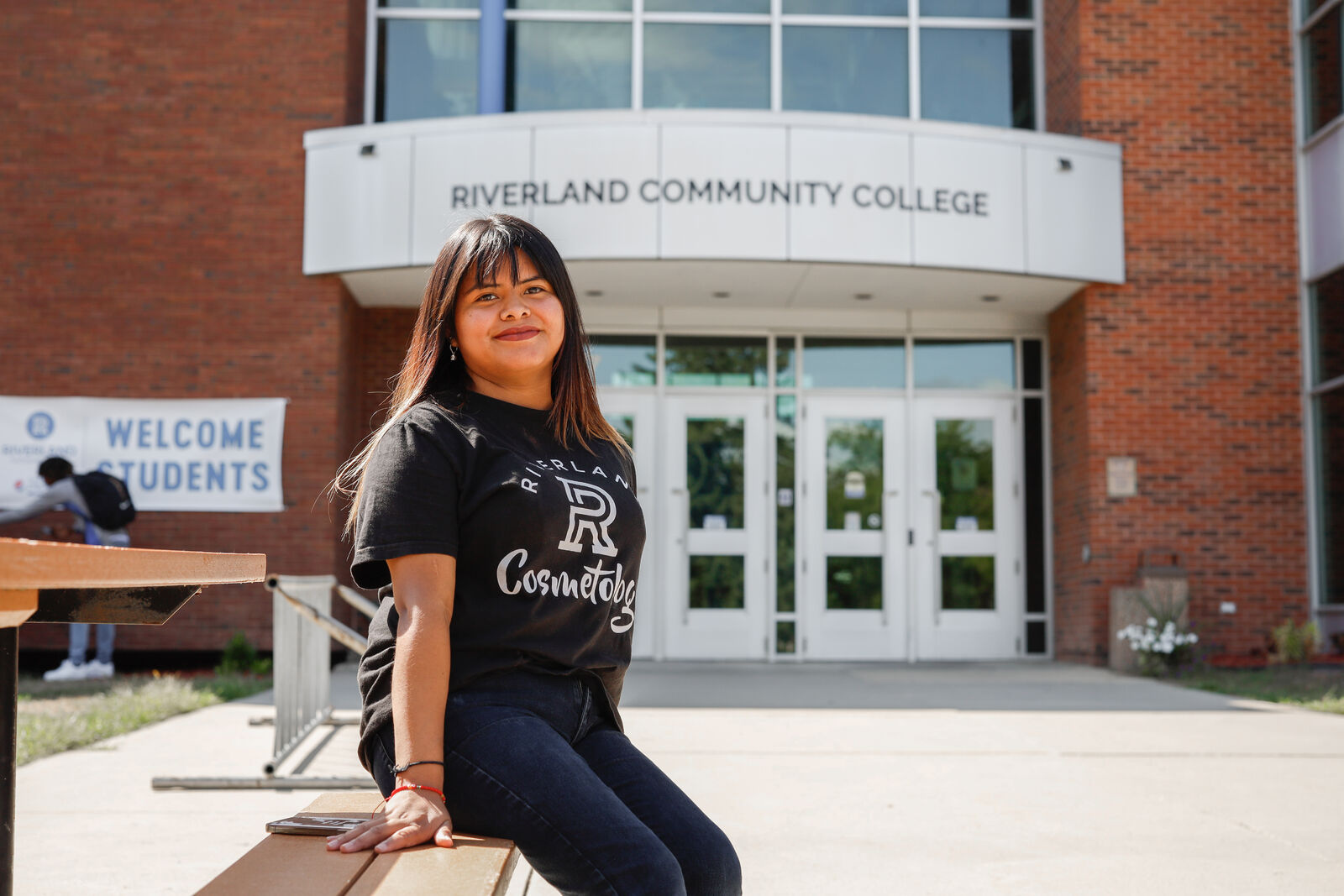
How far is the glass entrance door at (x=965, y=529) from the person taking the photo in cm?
1213

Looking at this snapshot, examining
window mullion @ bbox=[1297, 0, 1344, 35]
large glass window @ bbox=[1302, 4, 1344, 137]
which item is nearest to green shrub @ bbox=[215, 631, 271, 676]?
large glass window @ bbox=[1302, 4, 1344, 137]

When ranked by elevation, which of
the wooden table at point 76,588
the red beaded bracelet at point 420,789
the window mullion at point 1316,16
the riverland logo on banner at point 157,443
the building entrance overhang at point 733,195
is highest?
the window mullion at point 1316,16

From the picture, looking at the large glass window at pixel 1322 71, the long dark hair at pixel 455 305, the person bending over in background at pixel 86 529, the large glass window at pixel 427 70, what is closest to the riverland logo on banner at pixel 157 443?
the person bending over in background at pixel 86 529

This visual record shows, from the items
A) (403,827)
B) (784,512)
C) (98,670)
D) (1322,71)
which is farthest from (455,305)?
(1322,71)

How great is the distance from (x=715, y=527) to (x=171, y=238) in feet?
19.3

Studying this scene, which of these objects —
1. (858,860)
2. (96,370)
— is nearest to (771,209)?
(96,370)

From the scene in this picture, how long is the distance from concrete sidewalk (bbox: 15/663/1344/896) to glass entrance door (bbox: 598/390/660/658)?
3465mm

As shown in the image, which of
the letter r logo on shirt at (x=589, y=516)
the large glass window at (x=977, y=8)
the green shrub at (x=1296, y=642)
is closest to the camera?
the letter r logo on shirt at (x=589, y=516)

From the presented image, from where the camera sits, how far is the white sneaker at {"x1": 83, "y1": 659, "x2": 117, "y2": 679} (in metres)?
9.90

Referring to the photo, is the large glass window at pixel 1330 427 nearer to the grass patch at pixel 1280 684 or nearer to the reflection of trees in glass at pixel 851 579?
the grass patch at pixel 1280 684

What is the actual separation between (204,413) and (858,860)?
878 centimetres

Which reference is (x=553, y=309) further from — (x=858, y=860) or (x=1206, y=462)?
(x=1206, y=462)

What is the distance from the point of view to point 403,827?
6.17 feet

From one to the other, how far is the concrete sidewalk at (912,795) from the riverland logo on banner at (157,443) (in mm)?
3178
